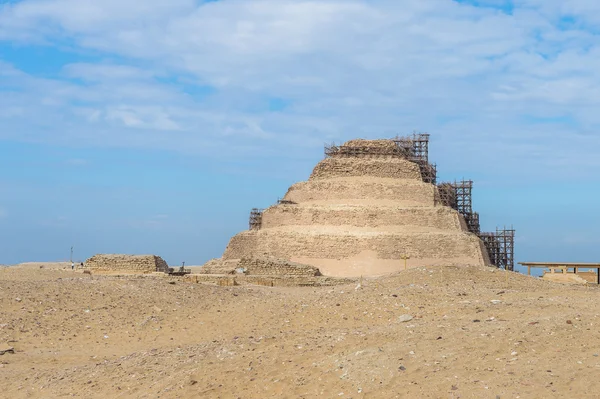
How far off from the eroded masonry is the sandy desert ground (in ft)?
48.9

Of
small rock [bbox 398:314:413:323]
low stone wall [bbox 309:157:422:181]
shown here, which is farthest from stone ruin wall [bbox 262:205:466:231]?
small rock [bbox 398:314:413:323]

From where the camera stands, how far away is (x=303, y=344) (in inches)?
412

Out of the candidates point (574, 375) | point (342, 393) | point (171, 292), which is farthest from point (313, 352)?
point (171, 292)

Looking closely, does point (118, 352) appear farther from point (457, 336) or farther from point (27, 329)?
point (457, 336)

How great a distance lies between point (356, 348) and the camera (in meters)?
9.88

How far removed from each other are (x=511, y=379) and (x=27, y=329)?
1078 cm

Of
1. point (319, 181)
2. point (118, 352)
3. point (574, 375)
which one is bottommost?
point (118, 352)

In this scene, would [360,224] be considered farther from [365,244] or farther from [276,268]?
[276,268]

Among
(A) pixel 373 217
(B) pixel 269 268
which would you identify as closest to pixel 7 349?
(B) pixel 269 268

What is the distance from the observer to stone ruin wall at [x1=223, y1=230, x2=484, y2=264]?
36.1 metres

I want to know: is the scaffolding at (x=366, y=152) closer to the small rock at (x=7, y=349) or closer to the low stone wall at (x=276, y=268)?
the low stone wall at (x=276, y=268)

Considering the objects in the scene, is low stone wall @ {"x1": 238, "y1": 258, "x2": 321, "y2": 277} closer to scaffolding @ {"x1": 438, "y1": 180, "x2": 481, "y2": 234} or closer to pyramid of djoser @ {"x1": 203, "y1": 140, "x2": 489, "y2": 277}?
pyramid of djoser @ {"x1": 203, "y1": 140, "x2": 489, "y2": 277}

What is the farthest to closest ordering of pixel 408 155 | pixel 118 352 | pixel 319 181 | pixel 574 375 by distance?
pixel 408 155 → pixel 319 181 → pixel 118 352 → pixel 574 375

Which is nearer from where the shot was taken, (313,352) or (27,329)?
(313,352)
